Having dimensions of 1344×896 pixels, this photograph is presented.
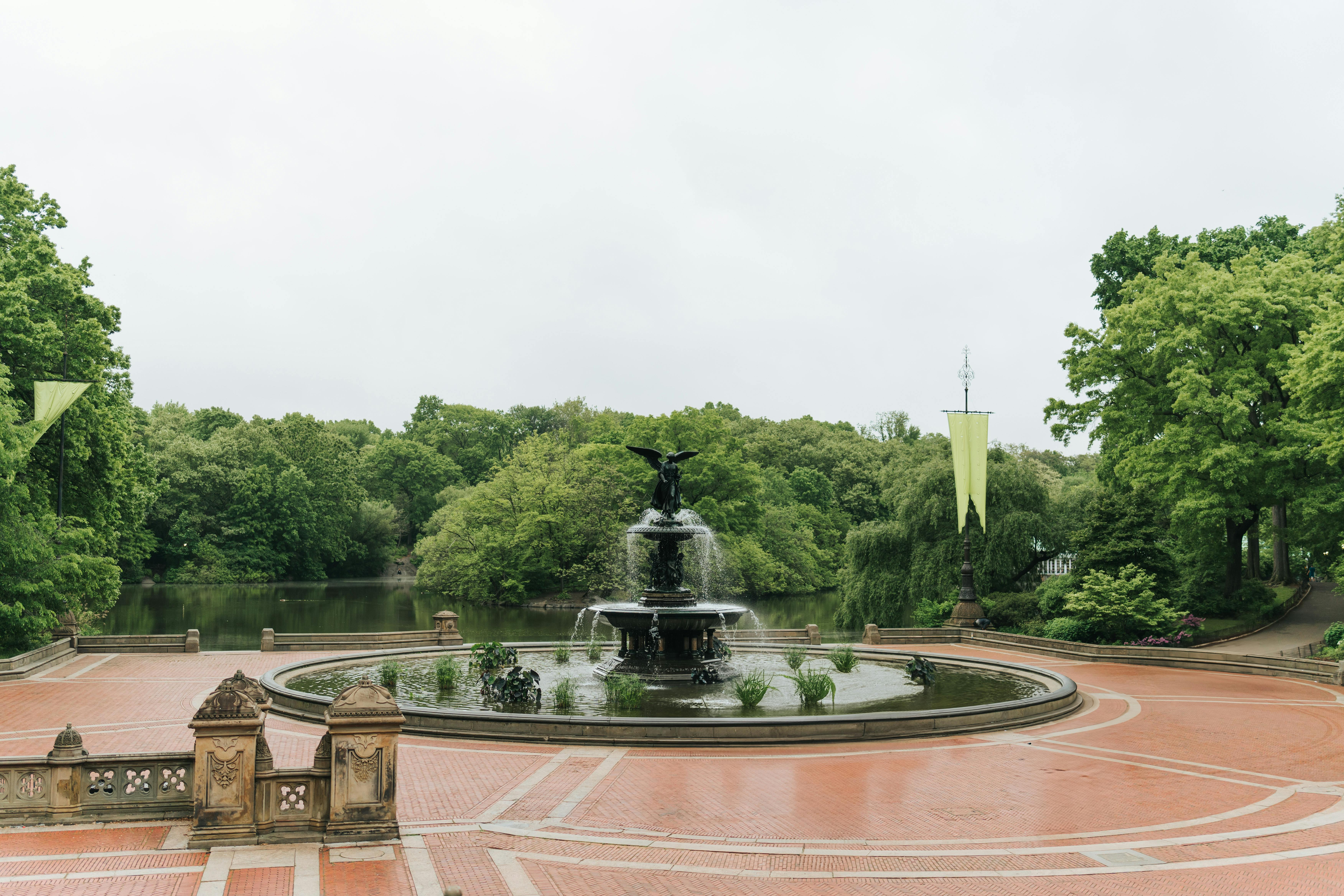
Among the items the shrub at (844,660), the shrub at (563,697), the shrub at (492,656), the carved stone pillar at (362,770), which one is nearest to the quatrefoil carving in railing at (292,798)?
the carved stone pillar at (362,770)

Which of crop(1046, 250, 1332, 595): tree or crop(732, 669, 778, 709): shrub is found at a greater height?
crop(1046, 250, 1332, 595): tree

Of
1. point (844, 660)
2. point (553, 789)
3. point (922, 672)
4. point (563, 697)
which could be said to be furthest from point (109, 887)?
point (922, 672)

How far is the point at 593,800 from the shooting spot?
12172mm

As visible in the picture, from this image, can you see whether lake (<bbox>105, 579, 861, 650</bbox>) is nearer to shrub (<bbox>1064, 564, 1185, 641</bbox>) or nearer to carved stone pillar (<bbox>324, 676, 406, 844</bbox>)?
shrub (<bbox>1064, 564, 1185, 641</bbox>)

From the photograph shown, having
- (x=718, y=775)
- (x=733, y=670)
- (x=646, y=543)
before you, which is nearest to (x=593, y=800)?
(x=718, y=775)

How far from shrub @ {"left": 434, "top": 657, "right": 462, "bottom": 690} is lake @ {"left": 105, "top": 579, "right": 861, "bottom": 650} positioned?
14.1m

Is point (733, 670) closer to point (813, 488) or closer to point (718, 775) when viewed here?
point (718, 775)

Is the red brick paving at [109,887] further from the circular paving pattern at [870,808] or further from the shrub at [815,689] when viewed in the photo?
the shrub at [815,689]

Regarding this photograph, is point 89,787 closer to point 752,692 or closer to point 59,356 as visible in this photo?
point 752,692

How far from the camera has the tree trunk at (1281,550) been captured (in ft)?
119

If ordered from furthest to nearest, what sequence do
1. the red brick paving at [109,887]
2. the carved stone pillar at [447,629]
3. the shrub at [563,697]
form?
the carved stone pillar at [447,629]
the shrub at [563,697]
the red brick paving at [109,887]

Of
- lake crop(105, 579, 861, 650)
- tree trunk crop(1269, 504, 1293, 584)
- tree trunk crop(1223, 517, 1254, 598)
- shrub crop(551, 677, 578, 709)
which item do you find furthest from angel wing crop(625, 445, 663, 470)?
tree trunk crop(1269, 504, 1293, 584)

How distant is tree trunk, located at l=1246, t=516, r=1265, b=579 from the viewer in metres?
39.9

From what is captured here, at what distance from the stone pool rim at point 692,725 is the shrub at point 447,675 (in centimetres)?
282
